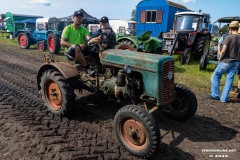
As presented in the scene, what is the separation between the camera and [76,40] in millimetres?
4398

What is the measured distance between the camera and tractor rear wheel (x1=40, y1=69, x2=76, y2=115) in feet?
12.3

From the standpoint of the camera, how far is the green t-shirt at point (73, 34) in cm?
423

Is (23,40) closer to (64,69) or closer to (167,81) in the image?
(64,69)

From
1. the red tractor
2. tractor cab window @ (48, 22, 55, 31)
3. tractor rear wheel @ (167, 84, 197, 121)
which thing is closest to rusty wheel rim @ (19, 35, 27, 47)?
tractor cab window @ (48, 22, 55, 31)

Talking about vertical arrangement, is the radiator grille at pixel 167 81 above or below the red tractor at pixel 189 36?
below

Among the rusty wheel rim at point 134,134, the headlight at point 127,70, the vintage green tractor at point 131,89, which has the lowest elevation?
the rusty wheel rim at point 134,134

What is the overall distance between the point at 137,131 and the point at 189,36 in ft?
26.6

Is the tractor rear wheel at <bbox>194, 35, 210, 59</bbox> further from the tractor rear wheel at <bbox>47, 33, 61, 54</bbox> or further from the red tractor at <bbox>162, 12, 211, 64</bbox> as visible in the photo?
the tractor rear wheel at <bbox>47, 33, 61, 54</bbox>

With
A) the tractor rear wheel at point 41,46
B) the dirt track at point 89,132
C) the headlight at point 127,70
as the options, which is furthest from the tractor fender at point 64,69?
the tractor rear wheel at point 41,46

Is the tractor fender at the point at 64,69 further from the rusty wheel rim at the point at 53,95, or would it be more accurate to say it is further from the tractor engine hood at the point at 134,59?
the tractor engine hood at the point at 134,59

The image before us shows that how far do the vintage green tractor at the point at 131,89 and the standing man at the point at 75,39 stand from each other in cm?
18

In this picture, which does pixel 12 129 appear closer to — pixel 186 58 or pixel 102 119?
pixel 102 119

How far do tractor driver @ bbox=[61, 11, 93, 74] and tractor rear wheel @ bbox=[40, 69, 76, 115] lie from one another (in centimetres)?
44

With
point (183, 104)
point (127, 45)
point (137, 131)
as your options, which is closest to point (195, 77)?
point (127, 45)
